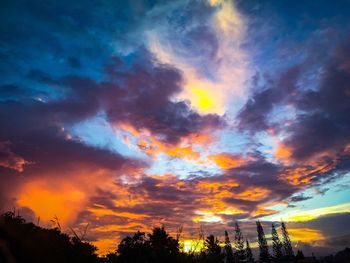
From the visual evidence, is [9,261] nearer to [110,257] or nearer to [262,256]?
[110,257]

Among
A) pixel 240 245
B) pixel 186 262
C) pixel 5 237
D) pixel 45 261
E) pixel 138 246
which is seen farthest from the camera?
pixel 240 245

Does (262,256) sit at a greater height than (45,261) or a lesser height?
greater

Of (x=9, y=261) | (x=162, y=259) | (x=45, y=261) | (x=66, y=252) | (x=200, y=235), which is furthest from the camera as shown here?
(x=66, y=252)

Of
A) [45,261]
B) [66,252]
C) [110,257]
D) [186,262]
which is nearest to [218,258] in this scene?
[186,262]

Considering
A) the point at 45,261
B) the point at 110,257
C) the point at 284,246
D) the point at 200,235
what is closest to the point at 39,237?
the point at 110,257

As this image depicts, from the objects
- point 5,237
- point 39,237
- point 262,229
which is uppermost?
point 262,229

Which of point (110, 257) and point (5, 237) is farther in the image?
point (110, 257)

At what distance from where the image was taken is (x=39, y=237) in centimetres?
1321

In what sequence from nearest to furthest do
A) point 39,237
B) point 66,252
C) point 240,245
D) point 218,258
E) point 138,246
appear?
point 218,258 → point 138,246 → point 39,237 → point 66,252 → point 240,245

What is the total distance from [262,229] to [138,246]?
125m

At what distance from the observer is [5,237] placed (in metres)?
2.52

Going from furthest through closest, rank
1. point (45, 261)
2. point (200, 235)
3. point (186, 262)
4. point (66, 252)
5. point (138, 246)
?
point (66, 252) → point (138, 246) → point (186, 262) → point (45, 261) → point (200, 235)

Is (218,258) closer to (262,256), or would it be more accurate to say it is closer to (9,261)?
(9,261)

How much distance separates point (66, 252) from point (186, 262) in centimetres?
931
